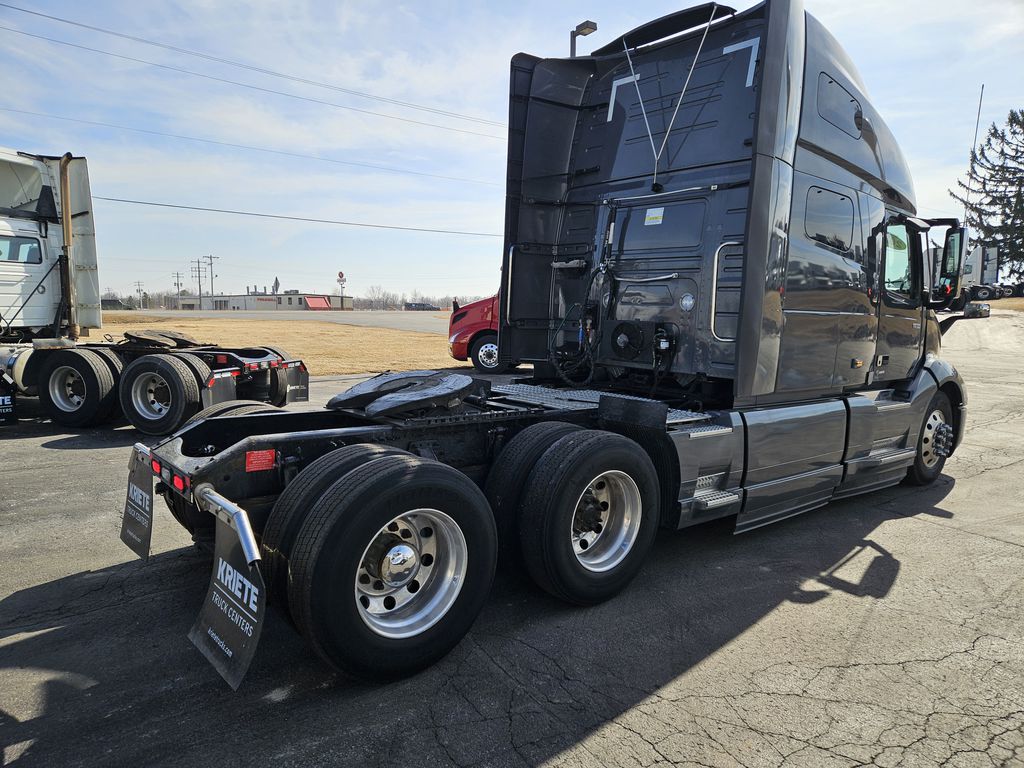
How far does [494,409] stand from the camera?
4.33 metres

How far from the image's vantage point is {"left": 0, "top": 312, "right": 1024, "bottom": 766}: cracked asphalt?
2469mm

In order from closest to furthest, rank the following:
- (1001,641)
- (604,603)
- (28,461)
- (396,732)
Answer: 1. (396,732)
2. (1001,641)
3. (604,603)
4. (28,461)

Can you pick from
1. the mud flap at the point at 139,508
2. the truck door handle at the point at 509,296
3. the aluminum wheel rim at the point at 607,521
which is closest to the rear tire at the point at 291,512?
the mud flap at the point at 139,508

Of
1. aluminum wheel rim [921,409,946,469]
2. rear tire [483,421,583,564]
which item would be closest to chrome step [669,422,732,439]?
rear tire [483,421,583,564]

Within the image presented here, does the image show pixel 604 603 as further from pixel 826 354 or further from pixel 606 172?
pixel 606 172

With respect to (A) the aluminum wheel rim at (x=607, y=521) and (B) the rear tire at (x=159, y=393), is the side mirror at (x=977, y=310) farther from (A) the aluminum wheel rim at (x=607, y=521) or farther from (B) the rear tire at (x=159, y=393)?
(B) the rear tire at (x=159, y=393)

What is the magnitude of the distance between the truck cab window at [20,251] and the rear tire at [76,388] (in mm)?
2481

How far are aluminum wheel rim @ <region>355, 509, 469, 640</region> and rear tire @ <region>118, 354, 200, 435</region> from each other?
233 inches

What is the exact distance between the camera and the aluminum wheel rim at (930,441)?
644 centimetres

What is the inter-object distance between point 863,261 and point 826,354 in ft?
3.19

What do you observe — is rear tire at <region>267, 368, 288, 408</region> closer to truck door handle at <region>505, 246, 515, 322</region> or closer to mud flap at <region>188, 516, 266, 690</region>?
truck door handle at <region>505, 246, 515, 322</region>

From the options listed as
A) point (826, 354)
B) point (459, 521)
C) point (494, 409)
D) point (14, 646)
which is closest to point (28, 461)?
point (14, 646)

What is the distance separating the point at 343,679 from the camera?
2887 mm

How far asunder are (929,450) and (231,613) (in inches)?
258
